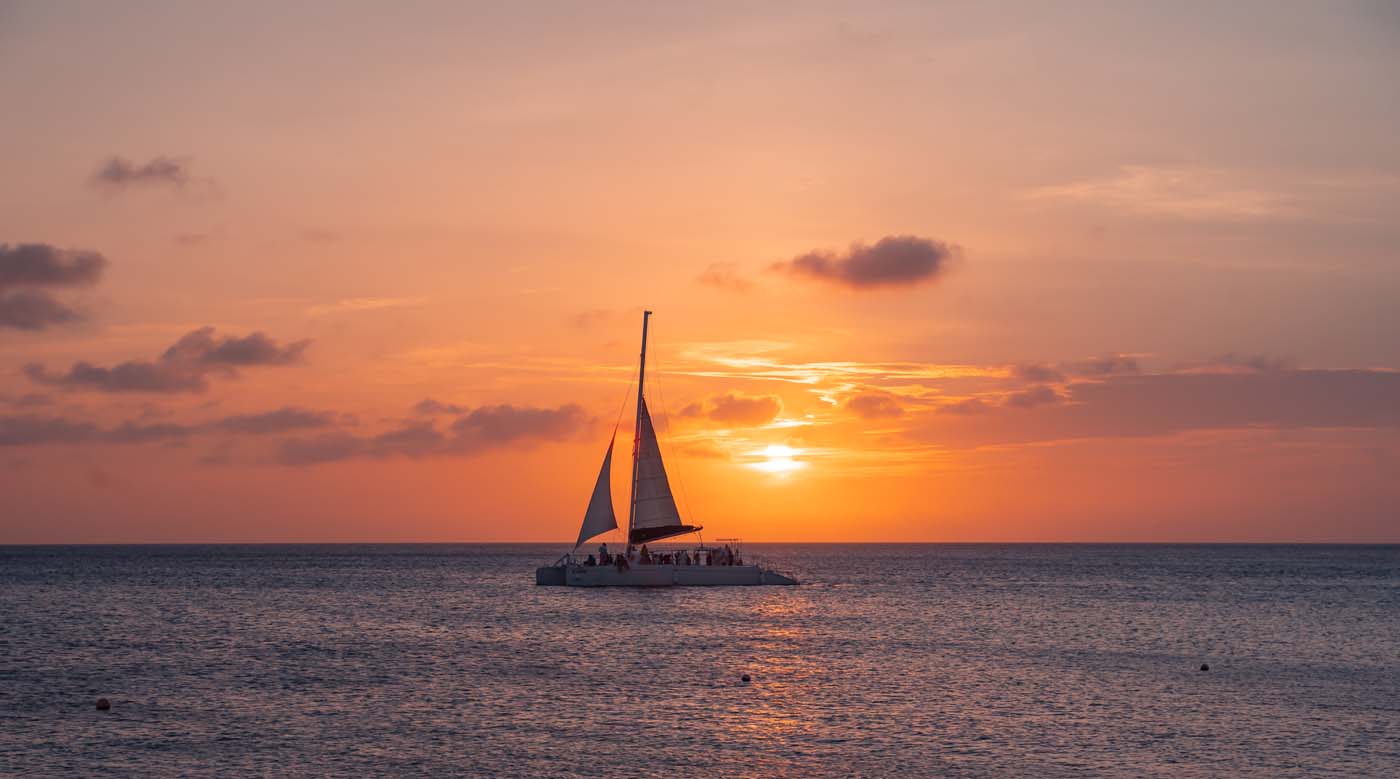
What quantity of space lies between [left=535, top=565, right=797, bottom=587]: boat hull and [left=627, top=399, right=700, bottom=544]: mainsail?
9.91 feet

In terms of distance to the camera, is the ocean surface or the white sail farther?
the white sail

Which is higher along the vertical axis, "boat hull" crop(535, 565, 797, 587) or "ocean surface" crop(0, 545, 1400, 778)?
"boat hull" crop(535, 565, 797, 587)

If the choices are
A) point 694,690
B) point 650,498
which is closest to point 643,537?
point 650,498

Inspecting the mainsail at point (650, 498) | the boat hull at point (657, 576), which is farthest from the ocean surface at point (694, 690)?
the mainsail at point (650, 498)

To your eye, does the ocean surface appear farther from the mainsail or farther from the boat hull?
the mainsail

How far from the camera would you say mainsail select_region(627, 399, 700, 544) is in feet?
Result: 329

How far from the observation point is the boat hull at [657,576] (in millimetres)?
97562

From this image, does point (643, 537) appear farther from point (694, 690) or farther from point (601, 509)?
point (694, 690)

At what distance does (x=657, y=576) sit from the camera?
98062mm

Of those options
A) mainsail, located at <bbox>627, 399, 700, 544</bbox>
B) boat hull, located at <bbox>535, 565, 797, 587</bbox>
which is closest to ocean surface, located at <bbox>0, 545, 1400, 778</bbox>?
boat hull, located at <bbox>535, 565, 797, 587</bbox>

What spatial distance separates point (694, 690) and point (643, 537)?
51.8 metres

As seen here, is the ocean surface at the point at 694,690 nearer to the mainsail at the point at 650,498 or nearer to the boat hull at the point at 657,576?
the boat hull at the point at 657,576

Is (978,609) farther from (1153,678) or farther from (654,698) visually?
(654,698)

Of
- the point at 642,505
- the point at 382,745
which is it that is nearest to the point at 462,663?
the point at 382,745
